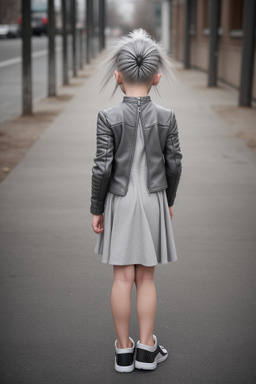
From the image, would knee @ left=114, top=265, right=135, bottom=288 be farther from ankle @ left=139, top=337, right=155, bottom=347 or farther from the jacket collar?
the jacket collar

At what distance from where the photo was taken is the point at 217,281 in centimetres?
427

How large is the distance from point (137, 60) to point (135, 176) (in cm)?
57

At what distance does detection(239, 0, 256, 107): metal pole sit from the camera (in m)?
14.3

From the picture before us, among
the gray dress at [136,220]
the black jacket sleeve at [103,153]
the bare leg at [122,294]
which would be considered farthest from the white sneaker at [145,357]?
the black jacket sleeve at [103,153]

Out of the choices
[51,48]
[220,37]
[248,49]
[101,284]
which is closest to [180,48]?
[220,37]

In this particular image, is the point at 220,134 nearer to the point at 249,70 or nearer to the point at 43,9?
→ the point at 249,70

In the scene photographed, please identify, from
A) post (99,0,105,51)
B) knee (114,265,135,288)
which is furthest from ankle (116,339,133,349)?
post (99,0,105,51)

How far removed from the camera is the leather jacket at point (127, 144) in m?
2.87

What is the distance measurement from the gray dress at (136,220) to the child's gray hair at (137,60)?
9.9 inches

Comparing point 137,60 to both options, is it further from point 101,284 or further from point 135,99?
point 101,284

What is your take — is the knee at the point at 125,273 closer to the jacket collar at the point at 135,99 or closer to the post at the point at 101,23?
the jacket collar at the point at 135,99

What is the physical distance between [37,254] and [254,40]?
11.4 metres

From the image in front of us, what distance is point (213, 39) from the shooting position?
20.0m

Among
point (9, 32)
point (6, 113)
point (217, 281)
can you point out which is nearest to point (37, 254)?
point (217, 281)
